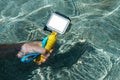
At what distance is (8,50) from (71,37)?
1300 millimetres

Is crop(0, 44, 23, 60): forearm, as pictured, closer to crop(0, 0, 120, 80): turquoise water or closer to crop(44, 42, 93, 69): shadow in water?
crop(0, 0, 120, 80): turquoise water

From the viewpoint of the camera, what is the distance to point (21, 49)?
179 inches

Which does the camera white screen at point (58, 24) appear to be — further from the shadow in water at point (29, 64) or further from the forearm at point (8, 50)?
the shadow in water at point (29, 64)

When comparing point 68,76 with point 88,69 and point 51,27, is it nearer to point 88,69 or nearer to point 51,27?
point 88,69

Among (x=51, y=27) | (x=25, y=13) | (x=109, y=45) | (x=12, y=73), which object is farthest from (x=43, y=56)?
(x=25, y=13)

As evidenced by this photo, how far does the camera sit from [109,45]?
17.3 feet

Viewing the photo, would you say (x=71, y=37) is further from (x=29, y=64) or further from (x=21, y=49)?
(x=21, y=49)

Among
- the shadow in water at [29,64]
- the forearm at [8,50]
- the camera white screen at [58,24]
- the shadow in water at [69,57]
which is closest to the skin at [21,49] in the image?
the forearm at [8,50]

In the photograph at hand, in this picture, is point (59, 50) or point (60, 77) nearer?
point (60, 77)

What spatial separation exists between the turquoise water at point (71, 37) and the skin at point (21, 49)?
0.29 meters

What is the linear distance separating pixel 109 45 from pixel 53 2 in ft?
5.44

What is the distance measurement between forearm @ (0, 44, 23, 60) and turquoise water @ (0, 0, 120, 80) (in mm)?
250

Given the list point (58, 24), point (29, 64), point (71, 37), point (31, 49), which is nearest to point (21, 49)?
point (31, 49)

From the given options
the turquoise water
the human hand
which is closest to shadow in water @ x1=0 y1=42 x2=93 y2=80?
the turquoise water
